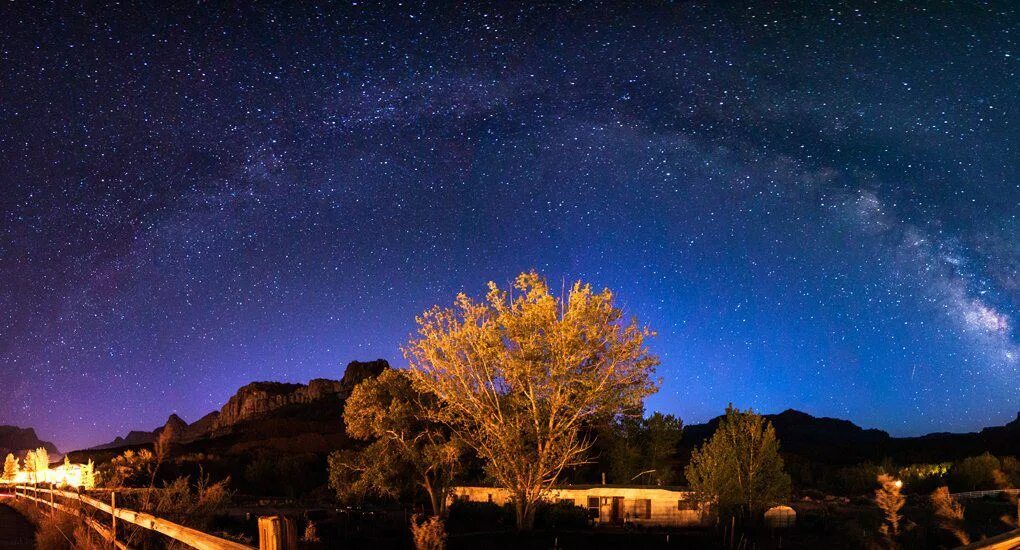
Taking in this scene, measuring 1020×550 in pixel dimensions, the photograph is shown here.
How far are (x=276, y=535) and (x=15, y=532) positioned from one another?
62.9 feet

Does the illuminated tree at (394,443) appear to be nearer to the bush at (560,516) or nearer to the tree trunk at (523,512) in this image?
the bush at (560,516)

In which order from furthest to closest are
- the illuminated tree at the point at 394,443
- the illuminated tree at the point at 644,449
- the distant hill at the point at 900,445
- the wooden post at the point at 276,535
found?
the distant hill at the point at 900,445 < the illuminated tree at the point at 644,449 < the illuminated tree at the point at 394,443 < the wooden post at the point at 276,535

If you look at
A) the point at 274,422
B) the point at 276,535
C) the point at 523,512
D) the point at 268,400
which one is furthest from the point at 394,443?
the point at 268,400

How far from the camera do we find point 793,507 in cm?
3716

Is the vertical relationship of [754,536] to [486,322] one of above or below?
below

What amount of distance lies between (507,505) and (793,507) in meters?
14.9

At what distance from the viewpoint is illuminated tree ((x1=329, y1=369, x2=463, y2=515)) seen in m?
33.4

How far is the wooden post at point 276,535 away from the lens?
5.48m

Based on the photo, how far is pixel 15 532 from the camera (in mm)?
19750

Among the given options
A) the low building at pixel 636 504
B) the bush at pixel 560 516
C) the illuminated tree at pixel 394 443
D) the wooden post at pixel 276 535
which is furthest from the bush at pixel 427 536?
the low building at pixel 636 504

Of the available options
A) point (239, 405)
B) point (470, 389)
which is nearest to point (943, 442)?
point (470, 389)

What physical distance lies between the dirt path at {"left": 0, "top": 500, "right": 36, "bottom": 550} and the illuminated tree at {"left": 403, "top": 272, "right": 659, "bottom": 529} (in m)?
12.3

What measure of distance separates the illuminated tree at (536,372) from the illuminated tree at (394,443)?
28.3 feet

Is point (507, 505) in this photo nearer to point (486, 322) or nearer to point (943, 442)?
point (486, 322)
